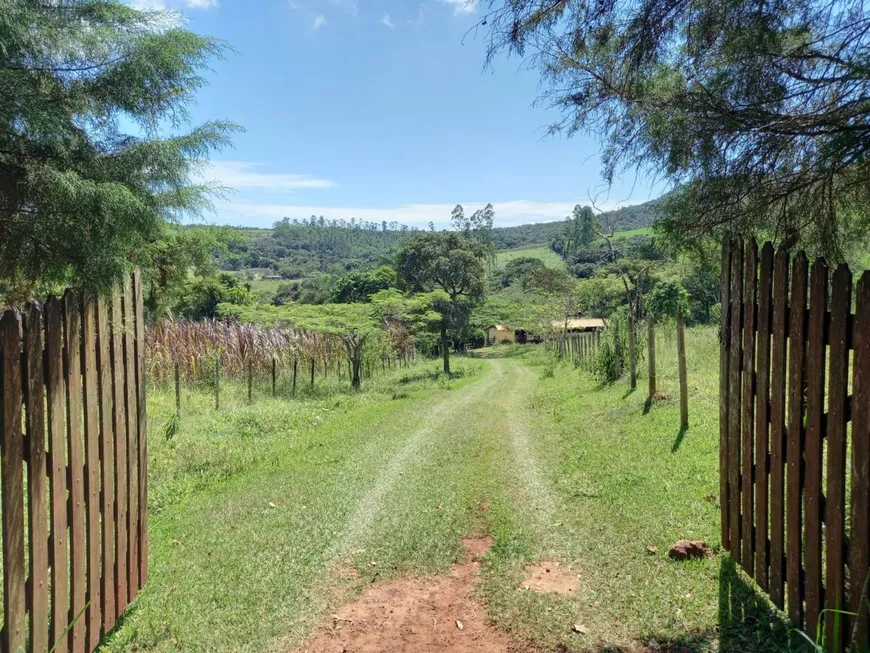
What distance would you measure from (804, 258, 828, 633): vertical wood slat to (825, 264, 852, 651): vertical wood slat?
72 millimetres

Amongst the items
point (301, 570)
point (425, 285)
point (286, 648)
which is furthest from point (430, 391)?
point (425, 285)

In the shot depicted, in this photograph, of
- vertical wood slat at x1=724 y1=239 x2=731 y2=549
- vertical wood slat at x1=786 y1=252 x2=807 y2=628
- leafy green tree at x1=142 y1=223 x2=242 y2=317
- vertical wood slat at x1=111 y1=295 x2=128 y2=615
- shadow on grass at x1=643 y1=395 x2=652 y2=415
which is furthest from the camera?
leafy green tree at x1=142 y1=223 x2=242 y2=317

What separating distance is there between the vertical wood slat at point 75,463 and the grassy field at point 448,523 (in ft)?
1.62

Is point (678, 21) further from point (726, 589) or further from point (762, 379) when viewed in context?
point (726, 589)

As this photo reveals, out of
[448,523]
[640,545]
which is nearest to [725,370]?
[640,545]

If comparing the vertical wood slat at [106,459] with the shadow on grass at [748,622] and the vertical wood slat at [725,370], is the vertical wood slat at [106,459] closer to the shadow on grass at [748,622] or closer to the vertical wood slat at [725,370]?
the shadow on grass at [748,622]

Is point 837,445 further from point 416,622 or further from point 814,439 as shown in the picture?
point 416,622

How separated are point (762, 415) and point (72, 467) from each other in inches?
155

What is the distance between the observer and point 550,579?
4.09 m

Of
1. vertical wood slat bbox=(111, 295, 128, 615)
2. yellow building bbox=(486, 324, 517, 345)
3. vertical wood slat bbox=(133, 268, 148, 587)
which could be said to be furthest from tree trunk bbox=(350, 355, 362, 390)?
yellow building bbox=(486, 324, 517, 345)

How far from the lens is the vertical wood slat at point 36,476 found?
261 centimetres

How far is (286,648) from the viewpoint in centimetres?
335

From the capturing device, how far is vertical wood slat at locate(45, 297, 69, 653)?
9.11ft

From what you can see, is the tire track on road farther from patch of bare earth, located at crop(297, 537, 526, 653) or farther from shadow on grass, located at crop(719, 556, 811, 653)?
shadow on grass, located at crop(719, 556, 811, 653)
